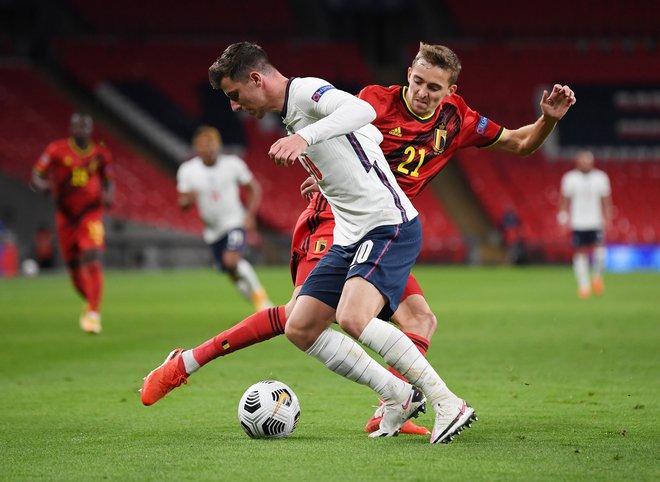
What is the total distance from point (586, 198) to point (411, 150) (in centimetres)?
1463

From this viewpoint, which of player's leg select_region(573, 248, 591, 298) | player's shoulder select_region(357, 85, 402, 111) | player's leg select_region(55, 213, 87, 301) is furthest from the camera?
player's leg select_region(573, 248, 591, 298)

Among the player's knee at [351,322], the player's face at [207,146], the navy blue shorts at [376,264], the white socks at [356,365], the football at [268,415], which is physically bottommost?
the football at [268,415]

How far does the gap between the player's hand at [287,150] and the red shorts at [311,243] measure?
153 centimetres

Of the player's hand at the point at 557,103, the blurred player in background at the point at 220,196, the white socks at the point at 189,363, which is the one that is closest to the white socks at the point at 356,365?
the white socks at the point at 189,363

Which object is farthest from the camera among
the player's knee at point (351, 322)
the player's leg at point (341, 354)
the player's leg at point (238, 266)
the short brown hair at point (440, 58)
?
the player's leg at point (238, 266)

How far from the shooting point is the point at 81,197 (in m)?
13.5

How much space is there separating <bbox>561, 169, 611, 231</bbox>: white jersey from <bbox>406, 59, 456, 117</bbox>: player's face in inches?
571

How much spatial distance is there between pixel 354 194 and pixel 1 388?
3925 mm

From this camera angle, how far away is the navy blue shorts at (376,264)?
5875 mm

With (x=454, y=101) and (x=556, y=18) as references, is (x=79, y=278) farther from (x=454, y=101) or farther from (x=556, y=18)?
(x=556, y=18)

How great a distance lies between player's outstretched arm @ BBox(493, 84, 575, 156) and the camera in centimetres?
677

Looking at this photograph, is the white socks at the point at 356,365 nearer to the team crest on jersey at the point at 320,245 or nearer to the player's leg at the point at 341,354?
the player's leg at the point at 341,354

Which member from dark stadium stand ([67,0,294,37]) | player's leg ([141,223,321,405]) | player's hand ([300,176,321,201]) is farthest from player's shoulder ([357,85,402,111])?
dark stadium stand ([67,0,294,37])

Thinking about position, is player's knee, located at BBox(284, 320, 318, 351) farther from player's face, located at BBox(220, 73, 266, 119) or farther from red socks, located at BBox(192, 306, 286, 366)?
player's face, located at BBox(220, 73, 266, 119)
